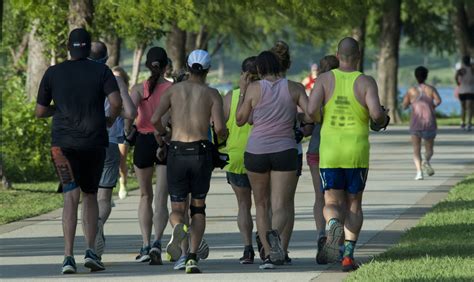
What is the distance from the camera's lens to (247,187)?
12703 millimetres

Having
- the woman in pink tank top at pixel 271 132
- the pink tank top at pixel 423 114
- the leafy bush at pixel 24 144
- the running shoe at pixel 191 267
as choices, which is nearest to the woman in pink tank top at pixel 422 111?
the pink tank top at pixel 423 114

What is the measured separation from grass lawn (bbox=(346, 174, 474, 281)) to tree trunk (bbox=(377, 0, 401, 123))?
30.6 metres

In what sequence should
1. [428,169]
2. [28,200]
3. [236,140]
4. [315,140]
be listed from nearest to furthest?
[236,140]
[315,140]
[28,200]
[428,169]

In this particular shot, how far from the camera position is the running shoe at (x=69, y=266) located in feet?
38.0

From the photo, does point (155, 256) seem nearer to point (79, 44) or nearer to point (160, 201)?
point (160, 201)

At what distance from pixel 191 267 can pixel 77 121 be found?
1377 millimetres

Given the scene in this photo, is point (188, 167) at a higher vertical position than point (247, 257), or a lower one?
higher

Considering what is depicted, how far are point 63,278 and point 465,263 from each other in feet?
9.69

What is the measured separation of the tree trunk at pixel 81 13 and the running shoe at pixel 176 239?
1095 centimetres

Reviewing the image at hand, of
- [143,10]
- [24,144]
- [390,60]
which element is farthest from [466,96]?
[24,144]

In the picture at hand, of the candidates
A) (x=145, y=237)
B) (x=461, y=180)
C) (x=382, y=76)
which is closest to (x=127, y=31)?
(x=461, y=180)

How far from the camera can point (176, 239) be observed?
11.8 metres

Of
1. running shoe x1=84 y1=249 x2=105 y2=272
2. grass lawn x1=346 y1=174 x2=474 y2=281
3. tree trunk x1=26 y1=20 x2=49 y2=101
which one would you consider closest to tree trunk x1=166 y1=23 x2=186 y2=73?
tree trunk x1=26 y1=20 x2=49 y2=101

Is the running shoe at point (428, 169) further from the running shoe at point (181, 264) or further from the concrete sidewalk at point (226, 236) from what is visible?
the running shoe at point (181, 264)
